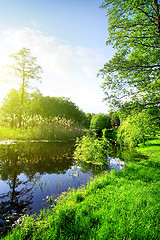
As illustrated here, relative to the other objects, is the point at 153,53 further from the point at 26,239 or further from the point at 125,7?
the point at 26,239

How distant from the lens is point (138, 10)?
23.7 ft

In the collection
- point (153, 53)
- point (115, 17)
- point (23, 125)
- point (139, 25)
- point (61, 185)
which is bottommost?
point (61, 185)

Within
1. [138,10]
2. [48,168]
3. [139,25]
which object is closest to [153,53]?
[139,25]

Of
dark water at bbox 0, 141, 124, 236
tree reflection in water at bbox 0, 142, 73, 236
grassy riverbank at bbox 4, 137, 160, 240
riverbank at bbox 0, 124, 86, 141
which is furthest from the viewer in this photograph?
riverbank at bbox 0, 124, 86, 141

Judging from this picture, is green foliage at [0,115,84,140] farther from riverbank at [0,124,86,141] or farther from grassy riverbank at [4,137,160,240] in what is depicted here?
grassy riverbank at [4,137,160,240]

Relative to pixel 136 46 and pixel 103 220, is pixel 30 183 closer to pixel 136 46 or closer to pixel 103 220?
pixel 103 220

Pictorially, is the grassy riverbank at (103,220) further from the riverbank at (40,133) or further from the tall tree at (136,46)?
the riverbank at (40,133)

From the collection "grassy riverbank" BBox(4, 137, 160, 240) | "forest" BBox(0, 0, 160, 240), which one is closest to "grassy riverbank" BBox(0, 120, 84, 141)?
"forest" BBox(0, 0, 160, 240)

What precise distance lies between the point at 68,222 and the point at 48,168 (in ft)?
13.6

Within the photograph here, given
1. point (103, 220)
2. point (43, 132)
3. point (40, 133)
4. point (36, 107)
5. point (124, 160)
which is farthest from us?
point (36, 107)

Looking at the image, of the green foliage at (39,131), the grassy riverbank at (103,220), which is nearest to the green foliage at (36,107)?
the green foliage at (39,131)

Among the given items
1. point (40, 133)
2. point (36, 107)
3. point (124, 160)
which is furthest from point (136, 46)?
point (36, 107)

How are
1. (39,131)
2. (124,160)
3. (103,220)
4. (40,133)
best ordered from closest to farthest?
(103,220), (124,160), (40,133), (39,131)

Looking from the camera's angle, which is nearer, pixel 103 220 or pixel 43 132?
pixel 103 220
